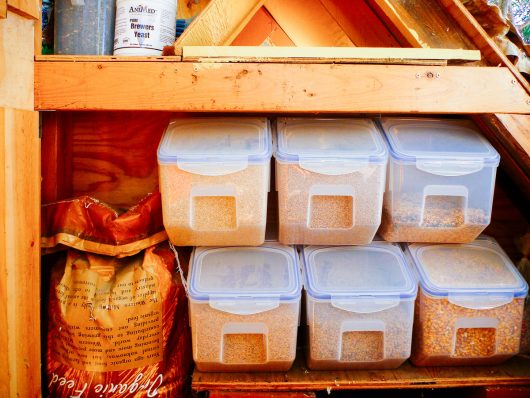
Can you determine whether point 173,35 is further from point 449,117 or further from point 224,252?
point 449,117

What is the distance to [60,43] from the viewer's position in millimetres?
1134

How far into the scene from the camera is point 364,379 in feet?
3.83

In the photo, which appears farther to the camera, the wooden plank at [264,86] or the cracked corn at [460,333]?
the cracked corn at [460,333]

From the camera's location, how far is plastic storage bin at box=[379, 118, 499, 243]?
3.66 ft

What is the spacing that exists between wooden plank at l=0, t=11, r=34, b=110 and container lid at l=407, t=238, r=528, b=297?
3.65ft

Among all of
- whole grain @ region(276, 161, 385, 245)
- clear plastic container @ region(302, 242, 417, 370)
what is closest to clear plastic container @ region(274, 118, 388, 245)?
whole grain @ region(276, 161, 385, 245)

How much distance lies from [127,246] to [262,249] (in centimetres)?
39

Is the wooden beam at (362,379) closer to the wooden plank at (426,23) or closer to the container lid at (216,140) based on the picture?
the container lid at (216,140)

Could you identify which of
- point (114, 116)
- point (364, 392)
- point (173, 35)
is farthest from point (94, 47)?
point (364, 392)

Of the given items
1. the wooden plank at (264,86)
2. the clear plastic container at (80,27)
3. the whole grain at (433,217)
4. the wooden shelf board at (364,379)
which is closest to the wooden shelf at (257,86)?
the wooden plank at (264,86)

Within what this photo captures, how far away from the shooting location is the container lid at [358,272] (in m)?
1.13

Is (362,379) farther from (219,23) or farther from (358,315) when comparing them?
(219,23)

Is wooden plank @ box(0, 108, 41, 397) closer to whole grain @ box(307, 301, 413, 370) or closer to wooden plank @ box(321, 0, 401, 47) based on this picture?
whole grain @ box(307, 301, 413, 370)

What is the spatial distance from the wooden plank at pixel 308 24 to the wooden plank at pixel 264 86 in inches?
15.1
